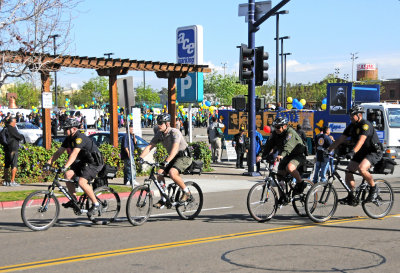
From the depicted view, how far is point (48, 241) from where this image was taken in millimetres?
8086

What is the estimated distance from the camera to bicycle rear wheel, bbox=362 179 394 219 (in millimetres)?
9805

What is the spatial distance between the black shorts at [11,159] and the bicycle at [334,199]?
27.9ft

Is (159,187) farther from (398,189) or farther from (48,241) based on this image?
(398,189)

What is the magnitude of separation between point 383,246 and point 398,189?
7716mm

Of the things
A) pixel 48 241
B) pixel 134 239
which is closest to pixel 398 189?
pixel 134 239

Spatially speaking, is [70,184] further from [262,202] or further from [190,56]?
[190,56]

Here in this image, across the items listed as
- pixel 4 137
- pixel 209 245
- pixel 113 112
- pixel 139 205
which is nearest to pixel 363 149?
pixel 209 245

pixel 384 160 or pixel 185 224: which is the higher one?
pixel 384 160

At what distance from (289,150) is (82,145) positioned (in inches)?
132

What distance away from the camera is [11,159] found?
48.5 feet

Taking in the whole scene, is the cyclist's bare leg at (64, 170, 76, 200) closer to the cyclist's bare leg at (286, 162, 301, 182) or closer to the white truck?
the cyclist's bare leg at (286, 162, 301, 182)

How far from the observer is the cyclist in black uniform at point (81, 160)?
9.00m

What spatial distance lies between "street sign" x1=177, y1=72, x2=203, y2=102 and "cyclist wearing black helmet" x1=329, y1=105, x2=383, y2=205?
12257 millimetres

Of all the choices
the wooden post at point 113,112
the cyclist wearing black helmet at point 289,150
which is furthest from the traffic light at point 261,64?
the cyclist wearing black helmet at point 289,150
